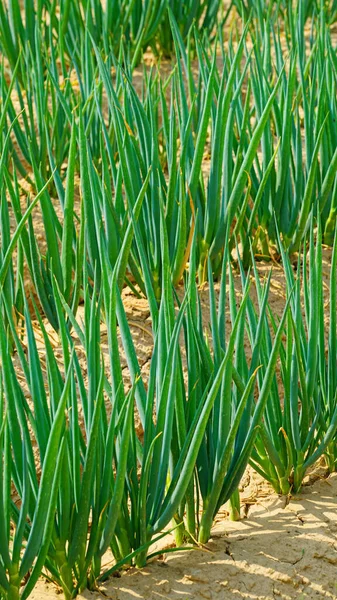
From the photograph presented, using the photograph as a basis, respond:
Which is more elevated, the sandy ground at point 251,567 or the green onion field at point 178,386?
the green onion field at point 178,386

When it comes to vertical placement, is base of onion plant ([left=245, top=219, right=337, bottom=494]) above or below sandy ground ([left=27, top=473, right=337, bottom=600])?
above

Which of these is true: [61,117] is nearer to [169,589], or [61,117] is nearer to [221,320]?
[221,320]

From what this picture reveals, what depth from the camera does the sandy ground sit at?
5.36ft

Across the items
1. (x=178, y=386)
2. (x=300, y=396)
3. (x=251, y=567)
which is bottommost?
(x=251, y=567)

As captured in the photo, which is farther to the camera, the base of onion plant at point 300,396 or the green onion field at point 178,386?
the base of onion plant at point 300,396

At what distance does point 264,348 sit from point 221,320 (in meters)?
0.10

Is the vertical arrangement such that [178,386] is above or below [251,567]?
above

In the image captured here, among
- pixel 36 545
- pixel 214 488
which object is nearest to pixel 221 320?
pixel 214 488

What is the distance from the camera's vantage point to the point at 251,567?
1684 mm

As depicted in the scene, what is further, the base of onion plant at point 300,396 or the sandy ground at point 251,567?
the base of onion plant at point 300,396

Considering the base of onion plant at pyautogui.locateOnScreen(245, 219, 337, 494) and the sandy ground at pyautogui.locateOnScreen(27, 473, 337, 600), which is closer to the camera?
the sandy ground at pyautogui.locateOnScreen(27, 473, 337, 600)

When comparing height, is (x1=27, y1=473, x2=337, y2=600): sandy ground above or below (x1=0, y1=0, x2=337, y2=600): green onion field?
below

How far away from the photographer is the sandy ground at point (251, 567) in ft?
→ 5.36

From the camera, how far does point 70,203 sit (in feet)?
6.81
